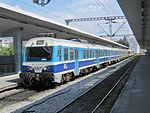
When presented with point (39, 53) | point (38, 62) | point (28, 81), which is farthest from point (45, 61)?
point (28, 81)

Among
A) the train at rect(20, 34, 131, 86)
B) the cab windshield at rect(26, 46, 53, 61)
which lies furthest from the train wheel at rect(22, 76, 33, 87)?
the cab windshield at rect(26, 46, 53, 61)

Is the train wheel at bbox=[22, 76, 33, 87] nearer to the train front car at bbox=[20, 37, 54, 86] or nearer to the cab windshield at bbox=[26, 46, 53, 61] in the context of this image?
the train front car at bbox=[20, 37, 54, 86]

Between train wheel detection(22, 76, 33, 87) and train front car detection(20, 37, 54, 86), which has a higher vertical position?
train front car detection(20, 37, 54, 86)

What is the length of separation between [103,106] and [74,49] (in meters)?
8.89

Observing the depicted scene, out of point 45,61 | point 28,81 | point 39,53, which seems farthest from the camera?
point 39,53

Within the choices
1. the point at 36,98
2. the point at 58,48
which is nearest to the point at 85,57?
the point at 58,48

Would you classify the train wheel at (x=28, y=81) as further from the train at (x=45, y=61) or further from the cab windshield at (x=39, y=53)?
the cab windshield at (x=39, y=53)

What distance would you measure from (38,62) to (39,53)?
53cm

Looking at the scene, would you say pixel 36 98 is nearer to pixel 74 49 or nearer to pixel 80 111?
pixel 80 111

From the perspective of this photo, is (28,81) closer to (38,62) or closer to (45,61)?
(38,62)

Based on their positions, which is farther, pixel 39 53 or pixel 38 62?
pixel 39 53

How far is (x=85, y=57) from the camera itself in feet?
80.9

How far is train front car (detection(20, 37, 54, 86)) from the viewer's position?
16.6m

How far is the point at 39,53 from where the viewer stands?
17.1m
